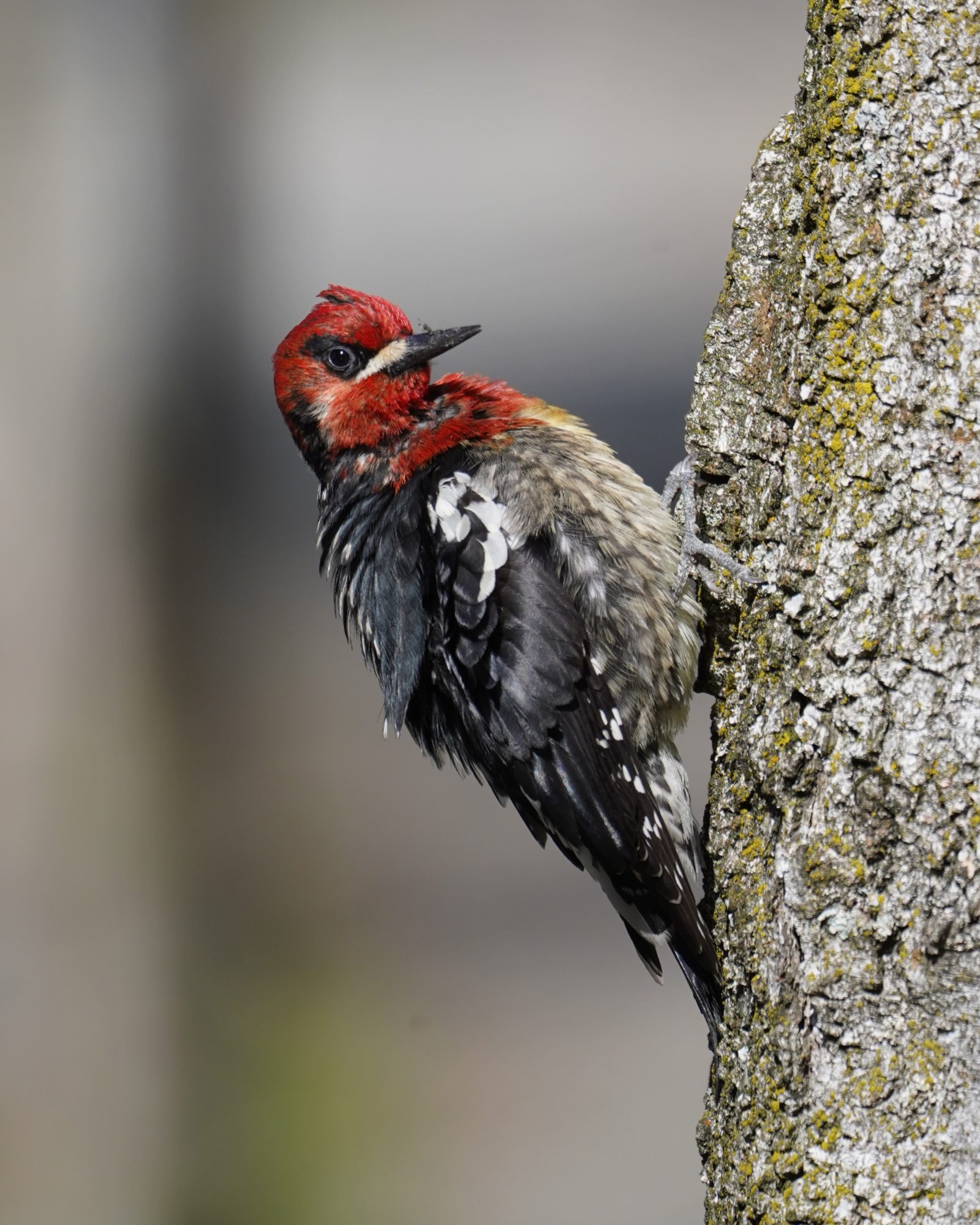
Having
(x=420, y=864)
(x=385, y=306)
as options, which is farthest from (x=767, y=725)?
(x=420, y=864)

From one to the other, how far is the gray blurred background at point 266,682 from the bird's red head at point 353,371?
2.19 metres

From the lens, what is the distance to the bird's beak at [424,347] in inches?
106

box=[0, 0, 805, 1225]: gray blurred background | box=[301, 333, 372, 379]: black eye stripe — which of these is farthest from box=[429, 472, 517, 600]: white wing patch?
box=[0, 0, 805, 1225]: gray blurred background

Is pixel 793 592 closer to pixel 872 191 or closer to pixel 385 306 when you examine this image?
pixel 872 191

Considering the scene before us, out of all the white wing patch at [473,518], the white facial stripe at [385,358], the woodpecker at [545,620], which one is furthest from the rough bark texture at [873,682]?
the white facial stripe at [385,358]

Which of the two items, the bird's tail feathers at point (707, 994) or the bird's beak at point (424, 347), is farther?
the bird's beak at point (424, 347)

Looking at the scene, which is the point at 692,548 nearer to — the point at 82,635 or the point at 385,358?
the point at 385,358

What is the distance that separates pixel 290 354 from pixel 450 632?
854mm

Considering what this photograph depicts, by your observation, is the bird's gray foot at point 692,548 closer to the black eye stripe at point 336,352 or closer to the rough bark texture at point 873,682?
the rough bark texture at point 873,682

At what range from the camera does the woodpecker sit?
2.38 meters

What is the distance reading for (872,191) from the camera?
5.59 ft

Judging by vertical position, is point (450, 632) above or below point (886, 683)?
below

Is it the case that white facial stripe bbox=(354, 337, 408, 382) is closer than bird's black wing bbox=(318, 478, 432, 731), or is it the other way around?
bird's black wing bbox=(318, 478, 432, 731)

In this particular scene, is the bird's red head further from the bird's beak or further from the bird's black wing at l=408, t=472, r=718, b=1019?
the bird's black wing at l=408, t=472, r=718, b=1019
